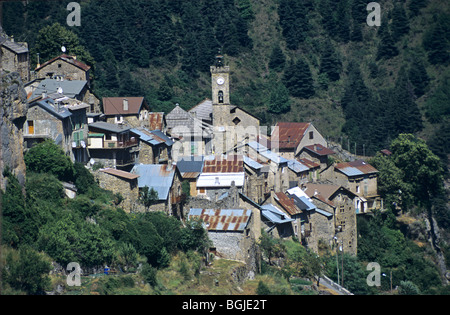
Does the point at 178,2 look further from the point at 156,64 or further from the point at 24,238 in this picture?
the point at 24,238

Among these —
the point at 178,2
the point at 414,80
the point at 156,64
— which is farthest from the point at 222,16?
the point at 414,80

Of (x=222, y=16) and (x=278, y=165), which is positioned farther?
(x=222, y=16)

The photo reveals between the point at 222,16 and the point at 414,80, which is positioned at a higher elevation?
the point at 222,16

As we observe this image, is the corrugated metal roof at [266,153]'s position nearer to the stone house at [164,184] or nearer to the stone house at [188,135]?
the stone house at [188,135]

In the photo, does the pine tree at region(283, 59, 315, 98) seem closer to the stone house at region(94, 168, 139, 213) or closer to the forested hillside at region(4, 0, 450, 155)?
the forested hillside at region(4, 0, 450, 155)

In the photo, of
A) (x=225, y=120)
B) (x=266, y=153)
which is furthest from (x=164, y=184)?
(x=225, y=120)

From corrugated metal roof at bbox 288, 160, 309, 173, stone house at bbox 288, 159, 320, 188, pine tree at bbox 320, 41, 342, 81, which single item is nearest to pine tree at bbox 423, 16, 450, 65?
pine tree at bbox 320, 41, 342, 81

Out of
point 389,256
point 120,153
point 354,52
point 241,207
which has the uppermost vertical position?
point 354,52
